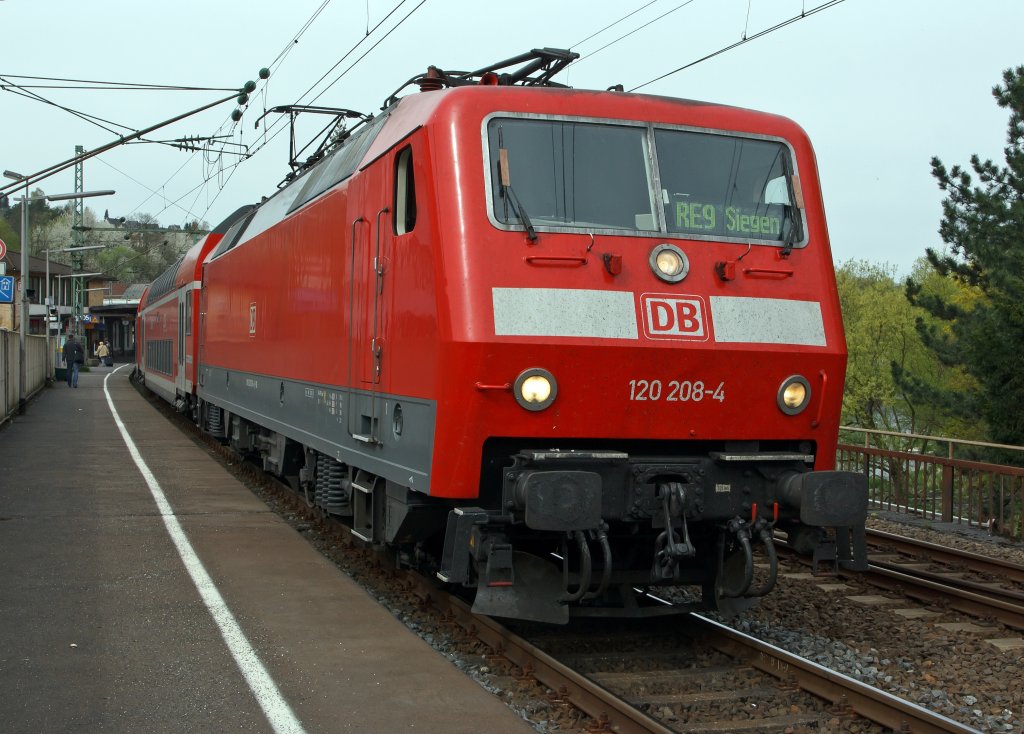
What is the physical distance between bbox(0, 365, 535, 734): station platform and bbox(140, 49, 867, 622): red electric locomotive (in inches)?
28.3

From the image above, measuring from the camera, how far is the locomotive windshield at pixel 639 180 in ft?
20.4

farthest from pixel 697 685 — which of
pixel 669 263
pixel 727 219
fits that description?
pixel 727 219

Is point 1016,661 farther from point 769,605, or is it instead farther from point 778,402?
point 778,402

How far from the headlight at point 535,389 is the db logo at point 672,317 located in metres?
0.64

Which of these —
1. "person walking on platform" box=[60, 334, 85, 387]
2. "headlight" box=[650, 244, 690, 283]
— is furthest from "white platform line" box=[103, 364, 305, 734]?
"person walking on platform" box=[60, 334, 85, 387]

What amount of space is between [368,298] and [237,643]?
7.94 ft

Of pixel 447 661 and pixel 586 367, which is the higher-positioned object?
pixel 586 367

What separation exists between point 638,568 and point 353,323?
107 inches

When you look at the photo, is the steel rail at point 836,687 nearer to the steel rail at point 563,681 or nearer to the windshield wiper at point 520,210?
the steel rail at point 563,681

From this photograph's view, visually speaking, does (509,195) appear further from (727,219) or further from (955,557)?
(955,557)

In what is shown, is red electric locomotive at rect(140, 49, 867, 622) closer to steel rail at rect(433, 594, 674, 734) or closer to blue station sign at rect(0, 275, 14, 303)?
steel rail at rect(433, 594, 674, 734)

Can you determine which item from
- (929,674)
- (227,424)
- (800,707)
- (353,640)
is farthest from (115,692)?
(227,424)

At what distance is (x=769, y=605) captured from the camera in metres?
7.96

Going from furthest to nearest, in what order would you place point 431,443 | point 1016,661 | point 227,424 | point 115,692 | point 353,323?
point 227,424 < point 353,323 < point 1016,661 < point 431,443 < point 115,692
